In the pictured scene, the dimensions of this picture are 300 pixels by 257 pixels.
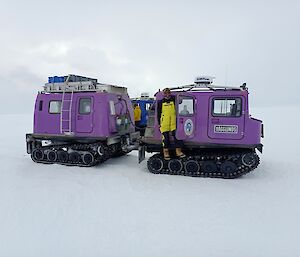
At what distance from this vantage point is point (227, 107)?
8.61m

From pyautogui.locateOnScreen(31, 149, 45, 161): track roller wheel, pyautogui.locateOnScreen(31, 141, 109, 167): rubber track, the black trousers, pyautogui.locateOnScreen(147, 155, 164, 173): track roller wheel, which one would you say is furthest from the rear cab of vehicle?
pyautogui.locateOnScreen(31, 149, 45, 161): track roller wheel

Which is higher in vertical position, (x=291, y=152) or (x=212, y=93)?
(x=212, y=93)

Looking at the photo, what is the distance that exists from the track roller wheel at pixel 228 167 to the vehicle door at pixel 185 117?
1317 mm

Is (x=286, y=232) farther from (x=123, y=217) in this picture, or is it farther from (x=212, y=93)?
(x=212, y=93)

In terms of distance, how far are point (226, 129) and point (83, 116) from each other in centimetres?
495

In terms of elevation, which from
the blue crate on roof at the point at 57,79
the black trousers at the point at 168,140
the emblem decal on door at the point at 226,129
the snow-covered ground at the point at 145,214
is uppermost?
the blue crate on roof at the point at 57,79

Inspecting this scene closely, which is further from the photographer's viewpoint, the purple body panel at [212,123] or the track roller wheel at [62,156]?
the track roller wheel at [62,156]

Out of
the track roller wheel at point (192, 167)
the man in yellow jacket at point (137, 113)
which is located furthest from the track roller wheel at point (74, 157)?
the man in yellow jacket at point (137, 113)

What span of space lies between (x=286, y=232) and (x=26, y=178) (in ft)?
23.0

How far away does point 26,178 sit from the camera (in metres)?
8.42

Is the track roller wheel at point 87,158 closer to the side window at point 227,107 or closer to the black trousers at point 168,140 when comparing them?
the black trousers at point 168,140

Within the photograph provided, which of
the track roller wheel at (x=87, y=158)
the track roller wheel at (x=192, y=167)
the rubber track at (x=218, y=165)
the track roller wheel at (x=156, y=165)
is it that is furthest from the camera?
the track roller wheel at (x=87, y=158)

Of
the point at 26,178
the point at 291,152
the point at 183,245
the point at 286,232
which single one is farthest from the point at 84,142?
the point at 291,152

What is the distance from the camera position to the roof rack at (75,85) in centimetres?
1007
